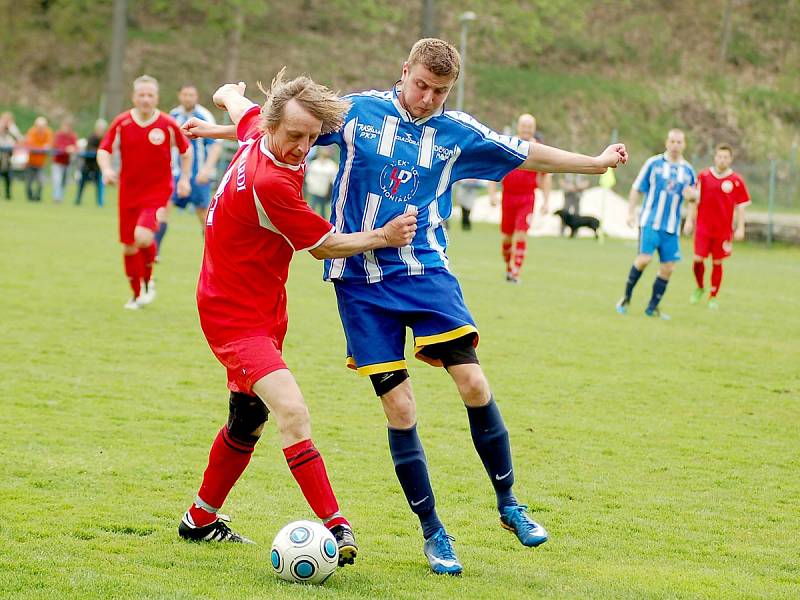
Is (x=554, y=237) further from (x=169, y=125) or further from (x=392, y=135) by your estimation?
(x=392, y=135)

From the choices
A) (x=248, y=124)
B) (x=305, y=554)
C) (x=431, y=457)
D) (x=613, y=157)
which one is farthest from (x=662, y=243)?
(x=305, y=554)

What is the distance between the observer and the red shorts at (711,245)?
48.7 ft

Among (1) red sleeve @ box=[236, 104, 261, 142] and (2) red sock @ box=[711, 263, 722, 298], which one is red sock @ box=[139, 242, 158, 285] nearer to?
(1) red sleeve @ box=[236, 104, 261, 142]

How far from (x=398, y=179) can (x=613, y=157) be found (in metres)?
0.95

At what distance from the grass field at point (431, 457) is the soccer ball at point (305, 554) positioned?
0.08 metres

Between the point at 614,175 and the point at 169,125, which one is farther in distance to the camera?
the point at 614,175

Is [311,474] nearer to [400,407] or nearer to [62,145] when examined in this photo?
[400,407]

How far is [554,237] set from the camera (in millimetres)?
27422

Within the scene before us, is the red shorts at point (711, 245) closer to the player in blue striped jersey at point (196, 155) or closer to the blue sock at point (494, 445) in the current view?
the player in blue striped jersey at point (196, 155)

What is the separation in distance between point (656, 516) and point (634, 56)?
45.4m

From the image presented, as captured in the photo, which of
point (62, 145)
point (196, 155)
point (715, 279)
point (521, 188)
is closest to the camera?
point (715, 279)

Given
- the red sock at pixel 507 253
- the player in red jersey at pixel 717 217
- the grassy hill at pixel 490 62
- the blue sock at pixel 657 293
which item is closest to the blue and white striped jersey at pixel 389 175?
the blue sock at pixel 657 293

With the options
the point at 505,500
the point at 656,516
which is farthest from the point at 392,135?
the point at 656,516

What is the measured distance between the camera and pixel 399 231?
446 centimetres
